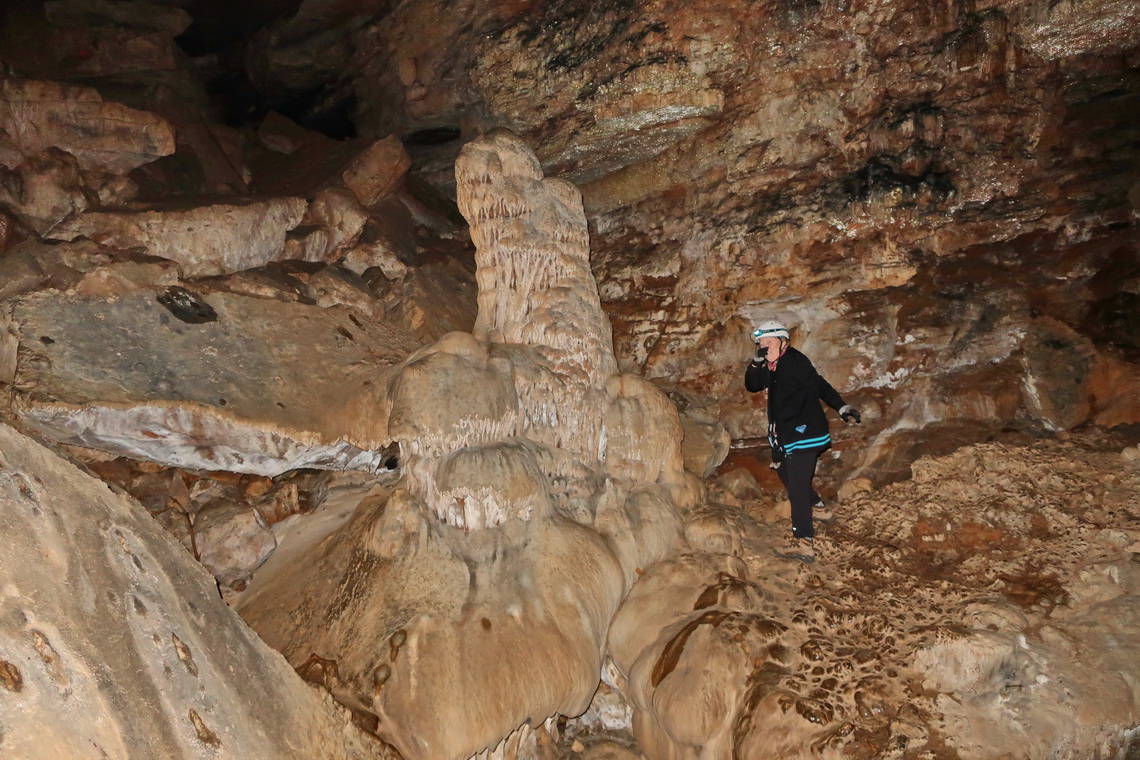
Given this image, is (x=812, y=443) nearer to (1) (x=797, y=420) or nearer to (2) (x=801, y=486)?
(1) (x=797, y=420)

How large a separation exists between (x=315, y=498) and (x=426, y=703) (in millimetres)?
2785

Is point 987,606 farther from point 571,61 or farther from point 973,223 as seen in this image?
point 571,61

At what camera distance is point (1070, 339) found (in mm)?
6652

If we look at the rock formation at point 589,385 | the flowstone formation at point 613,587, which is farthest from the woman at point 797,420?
the rock formation at point 589,385

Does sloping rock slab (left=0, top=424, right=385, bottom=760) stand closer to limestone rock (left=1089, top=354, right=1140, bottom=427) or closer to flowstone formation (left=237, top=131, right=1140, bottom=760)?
flowstone formation (left=237, top=131, right=1140, bottom=760)

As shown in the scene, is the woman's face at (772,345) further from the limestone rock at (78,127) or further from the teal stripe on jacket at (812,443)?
the limestone rock at (78,127)

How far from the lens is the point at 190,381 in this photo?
568cm

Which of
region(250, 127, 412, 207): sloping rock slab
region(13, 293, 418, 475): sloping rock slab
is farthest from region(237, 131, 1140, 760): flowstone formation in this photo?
region(250, 127, 412, 207): sloping rock slab

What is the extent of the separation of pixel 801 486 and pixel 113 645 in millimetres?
4702

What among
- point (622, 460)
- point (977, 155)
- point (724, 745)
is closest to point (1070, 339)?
point (977, 155)

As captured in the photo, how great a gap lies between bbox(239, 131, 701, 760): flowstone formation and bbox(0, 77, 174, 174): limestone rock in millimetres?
3548

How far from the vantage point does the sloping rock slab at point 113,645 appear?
2680 mm

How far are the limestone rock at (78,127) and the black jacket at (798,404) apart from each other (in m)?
6.42

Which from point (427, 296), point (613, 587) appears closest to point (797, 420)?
point (613, 587)
